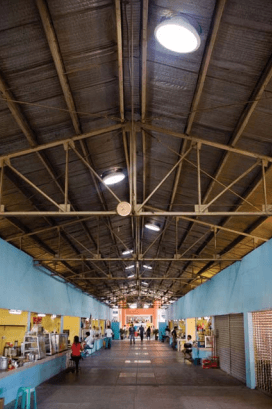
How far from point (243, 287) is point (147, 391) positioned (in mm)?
4511

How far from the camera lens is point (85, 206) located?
43.7 feet

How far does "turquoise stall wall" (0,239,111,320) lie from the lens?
1134cm

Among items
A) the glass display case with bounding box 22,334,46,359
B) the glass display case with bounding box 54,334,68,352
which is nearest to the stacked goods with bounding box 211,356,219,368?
the glass display case with bounding box 54,334,68,352

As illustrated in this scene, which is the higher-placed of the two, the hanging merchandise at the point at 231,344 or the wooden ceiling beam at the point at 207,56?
the wooden ceiling beam at the point at 207,56

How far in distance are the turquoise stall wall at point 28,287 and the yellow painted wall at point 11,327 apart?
0.56 meters

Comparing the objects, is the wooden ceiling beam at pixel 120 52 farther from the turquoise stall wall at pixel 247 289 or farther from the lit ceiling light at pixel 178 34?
the turquoise stall wall at pixel 247 289

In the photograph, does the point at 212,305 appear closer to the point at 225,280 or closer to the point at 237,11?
the point at 225,280

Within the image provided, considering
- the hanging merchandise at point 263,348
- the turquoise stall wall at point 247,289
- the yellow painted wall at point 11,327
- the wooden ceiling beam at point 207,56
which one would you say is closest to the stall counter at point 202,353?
the turquoise stall wall at point 247,289

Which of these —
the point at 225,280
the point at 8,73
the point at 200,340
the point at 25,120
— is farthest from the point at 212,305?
the point at 8,73

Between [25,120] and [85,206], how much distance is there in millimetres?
5629

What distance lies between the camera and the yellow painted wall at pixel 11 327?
1385 cm

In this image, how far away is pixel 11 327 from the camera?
46.8 feet

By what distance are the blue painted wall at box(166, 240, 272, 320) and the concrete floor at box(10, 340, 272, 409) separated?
242cm

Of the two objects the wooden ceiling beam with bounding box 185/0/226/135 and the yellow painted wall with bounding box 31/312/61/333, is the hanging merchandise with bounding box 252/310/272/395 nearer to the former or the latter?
the wooden ceiling beam with bounding box 185/0/226/135
